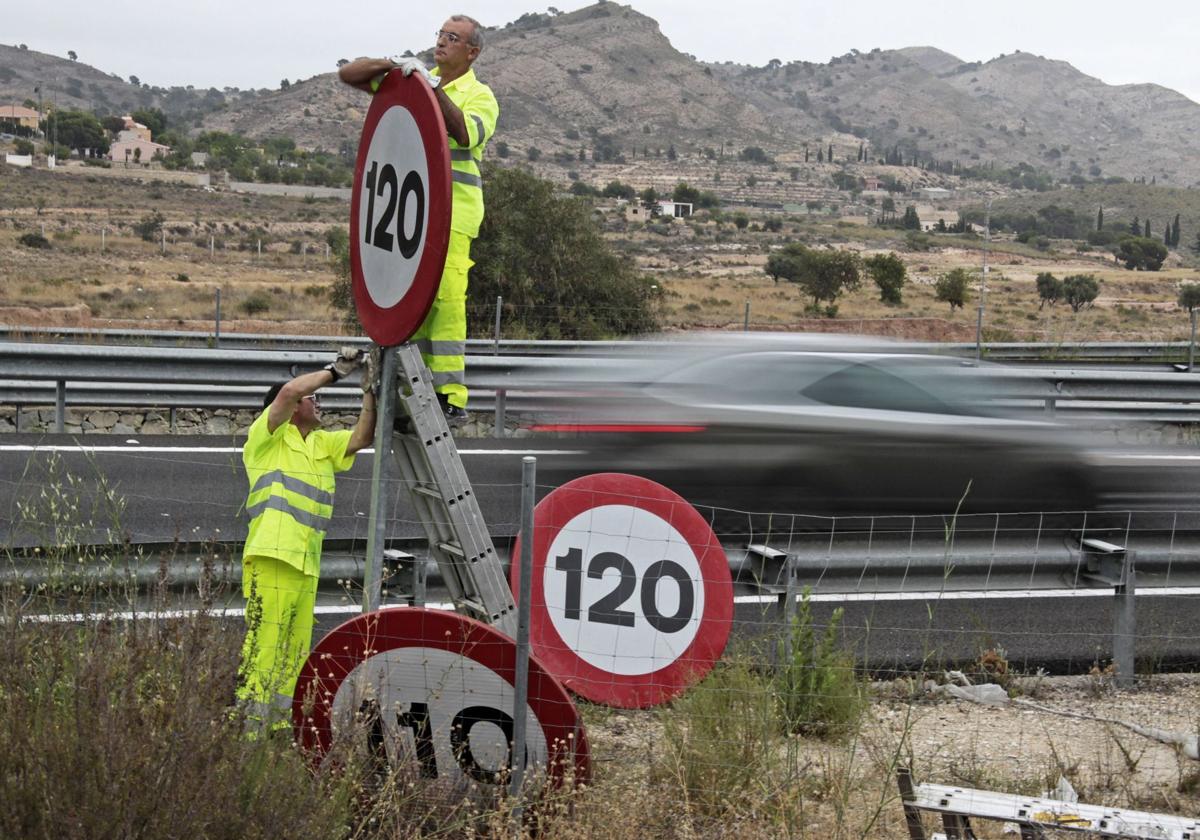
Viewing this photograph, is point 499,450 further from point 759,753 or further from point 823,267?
point 823,267

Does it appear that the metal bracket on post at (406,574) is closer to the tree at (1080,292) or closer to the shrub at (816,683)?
the shrub at (816,683)

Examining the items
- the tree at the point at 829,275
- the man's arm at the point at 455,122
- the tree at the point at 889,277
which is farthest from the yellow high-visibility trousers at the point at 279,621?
the tree at the point at 889,277

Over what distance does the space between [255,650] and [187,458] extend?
795cm

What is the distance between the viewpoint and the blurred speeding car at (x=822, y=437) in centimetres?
862

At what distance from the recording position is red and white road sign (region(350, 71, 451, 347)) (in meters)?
4.00

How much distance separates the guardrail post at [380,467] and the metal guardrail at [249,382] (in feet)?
20.2

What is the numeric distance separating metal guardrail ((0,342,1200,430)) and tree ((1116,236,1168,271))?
84270mm

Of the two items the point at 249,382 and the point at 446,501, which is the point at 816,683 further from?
the point at 249,382

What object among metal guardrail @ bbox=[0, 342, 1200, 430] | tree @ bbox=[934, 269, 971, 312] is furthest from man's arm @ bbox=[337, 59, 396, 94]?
tree @ bbox=[934, 269, 971, 312]

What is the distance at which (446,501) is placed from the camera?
4.67 m

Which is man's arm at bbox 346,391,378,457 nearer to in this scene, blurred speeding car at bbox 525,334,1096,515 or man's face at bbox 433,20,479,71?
man's face at bbox 433,20,479,71

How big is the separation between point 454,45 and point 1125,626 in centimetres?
408

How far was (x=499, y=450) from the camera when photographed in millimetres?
13500

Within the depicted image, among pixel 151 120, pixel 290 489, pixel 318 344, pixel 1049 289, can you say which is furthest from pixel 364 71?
pixel 151 120
